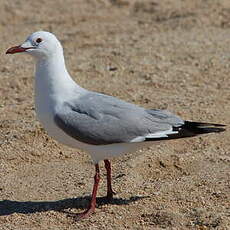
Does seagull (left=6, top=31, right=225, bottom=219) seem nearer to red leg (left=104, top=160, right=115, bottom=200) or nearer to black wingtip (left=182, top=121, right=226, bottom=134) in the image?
black wingtip (left=182, top=121, right=226, bottom=134)

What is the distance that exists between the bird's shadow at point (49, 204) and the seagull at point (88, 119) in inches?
7.4

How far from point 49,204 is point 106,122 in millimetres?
887

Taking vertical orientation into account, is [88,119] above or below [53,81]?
below

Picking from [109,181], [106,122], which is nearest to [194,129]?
[106,122]

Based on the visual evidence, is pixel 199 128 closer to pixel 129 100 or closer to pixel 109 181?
pixel 109 181

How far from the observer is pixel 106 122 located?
18.0 ft

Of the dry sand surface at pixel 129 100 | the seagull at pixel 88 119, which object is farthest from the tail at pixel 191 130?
the dry sand surface at pixel 129 100

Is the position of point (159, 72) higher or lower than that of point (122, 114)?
lower

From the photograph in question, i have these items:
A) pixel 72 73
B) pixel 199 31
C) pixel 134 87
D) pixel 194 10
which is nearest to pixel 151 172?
pixel 134 87

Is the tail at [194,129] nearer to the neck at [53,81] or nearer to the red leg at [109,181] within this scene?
the red leg at [109,181]

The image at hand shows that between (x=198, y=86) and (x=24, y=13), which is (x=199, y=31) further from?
(x=24, y=13)

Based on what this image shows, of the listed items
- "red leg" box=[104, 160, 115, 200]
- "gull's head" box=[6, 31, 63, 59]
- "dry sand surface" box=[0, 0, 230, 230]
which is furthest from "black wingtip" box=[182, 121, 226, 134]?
"gull's head" box=[6, 31, 63, 59]

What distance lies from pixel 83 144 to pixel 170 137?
69 centimetres

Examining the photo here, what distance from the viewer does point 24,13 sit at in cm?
1158
